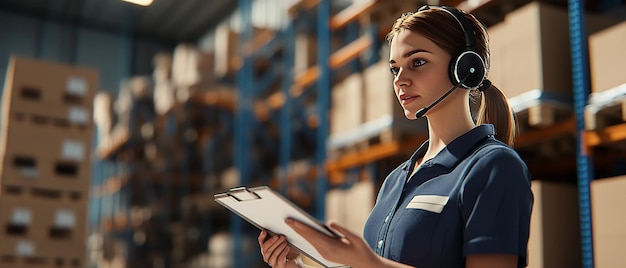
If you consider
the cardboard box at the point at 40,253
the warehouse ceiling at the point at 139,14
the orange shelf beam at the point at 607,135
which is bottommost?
the cardboard box at the point at 40,253

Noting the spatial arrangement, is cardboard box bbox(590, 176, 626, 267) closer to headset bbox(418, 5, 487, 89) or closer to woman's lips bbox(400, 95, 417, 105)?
headset bbox(418, 5, 487, 89)

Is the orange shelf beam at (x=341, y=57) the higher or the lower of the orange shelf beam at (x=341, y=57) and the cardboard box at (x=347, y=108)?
the higher

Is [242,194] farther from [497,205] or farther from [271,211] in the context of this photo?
[497,205]

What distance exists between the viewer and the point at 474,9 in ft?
16.0

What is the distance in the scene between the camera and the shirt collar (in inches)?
62.9

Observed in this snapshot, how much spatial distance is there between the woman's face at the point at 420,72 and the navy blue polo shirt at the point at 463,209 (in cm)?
13

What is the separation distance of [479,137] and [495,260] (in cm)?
33

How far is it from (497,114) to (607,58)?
229 centimetres

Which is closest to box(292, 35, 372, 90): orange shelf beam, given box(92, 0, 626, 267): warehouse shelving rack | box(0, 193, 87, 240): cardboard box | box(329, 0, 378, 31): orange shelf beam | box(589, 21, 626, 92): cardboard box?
box(92, 0, 626, 267): warehouse shelving rack

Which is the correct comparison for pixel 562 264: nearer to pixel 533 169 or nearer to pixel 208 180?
pixel 533 169

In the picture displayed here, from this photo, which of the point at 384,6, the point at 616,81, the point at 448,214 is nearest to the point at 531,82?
the point at 616,81

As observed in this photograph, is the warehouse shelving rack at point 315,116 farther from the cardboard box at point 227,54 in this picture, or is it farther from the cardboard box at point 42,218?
the cardboard box at point 42,218

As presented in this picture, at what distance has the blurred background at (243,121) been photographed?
Answer: 153 inches

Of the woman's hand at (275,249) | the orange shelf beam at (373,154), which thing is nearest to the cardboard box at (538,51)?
the orange shelf beam at (373,154)
